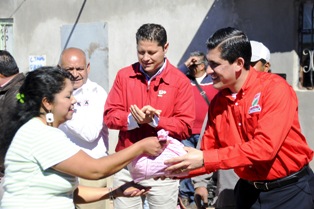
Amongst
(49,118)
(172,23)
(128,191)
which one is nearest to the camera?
(49,118)

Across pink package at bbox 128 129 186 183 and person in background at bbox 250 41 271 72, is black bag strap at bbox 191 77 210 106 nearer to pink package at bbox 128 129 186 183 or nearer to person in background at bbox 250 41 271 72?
person in background at bbox 250 41 271 72

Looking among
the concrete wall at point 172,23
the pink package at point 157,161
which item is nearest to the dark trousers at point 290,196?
the pink package at point 157,161

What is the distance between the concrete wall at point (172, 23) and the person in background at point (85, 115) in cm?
355

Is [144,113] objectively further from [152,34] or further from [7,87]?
[7,87]

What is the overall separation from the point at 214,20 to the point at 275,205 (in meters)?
5.88

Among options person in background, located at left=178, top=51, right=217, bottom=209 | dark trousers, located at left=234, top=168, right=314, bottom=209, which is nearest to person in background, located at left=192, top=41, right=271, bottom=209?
dark trousers, located at left=234, top=168, right=314, bottom=209

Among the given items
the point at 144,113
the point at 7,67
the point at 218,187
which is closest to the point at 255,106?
the point at 144,113

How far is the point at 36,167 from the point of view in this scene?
3191mm

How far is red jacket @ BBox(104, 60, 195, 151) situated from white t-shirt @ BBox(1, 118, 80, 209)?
4.26 ft

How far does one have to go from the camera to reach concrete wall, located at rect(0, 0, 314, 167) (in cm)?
808

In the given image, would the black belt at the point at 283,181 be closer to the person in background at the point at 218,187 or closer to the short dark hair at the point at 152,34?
the person in background at the point at 218,187

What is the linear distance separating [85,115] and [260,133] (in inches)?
77.6

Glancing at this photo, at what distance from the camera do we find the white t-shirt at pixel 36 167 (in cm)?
317

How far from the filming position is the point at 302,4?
7.99 meters
